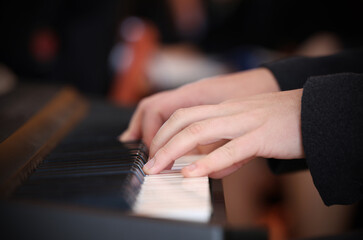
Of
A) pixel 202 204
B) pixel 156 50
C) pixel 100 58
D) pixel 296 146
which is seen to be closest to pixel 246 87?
pixel 296 146

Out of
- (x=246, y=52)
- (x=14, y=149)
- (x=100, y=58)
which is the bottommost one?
(x=246, y=52)

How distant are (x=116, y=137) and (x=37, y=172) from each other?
0.78ft

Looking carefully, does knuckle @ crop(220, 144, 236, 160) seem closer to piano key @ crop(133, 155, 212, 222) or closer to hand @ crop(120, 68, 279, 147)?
piano key @ crop(133, 155, 212, 222)

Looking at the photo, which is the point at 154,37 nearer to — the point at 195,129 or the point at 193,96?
the point at 193,96

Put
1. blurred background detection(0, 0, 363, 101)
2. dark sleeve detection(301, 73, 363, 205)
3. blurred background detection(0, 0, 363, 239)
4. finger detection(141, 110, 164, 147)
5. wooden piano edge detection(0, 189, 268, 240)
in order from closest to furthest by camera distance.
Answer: wooden piano edge detection(0, 189, 268, 240)
dark sleeve detection(301, 73, 363, 205)
finger detection(141, 110, 164, 147)
blurred background detection(0, 0, 363, 239)
blurred background detection(0, 0, 363, 101)

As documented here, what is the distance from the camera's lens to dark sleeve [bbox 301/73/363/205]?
1.84 feet

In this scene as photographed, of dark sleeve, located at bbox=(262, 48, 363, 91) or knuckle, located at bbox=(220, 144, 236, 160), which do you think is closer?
knuckle, located at bbox=(220, 144, 236, 160)

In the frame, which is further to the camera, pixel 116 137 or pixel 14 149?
pixel 116 137

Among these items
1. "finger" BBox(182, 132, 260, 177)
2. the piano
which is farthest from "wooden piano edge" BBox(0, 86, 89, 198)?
"finger" BBox(182, 132, 260, 177)

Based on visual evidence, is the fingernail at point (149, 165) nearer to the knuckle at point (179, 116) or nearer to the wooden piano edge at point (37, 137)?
the knuckle at point (179, 116)

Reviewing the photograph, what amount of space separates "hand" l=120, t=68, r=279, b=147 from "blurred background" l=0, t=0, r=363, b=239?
0.61m

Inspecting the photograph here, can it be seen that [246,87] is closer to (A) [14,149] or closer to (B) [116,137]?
(B) [116,137]

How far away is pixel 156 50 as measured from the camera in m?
2.97

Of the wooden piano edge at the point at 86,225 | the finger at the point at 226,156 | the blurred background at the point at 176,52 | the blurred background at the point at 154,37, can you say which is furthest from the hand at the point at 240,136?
the blurred background at the point at 154,37
